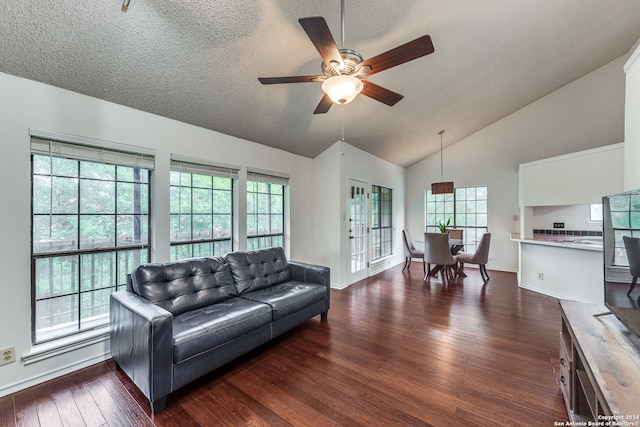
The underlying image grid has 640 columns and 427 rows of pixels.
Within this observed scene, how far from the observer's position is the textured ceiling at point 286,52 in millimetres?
1868

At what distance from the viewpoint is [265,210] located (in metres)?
4.10

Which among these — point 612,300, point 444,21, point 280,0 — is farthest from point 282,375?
point 444,21

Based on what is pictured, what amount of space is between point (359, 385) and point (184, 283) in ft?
5.92

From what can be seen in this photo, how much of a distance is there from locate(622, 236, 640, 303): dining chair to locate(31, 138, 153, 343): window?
3834 mm

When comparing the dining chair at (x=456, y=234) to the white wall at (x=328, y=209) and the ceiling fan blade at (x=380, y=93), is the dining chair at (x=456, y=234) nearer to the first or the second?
the white wall at (x=328, y=209)

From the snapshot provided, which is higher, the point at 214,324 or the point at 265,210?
the point at 265,210

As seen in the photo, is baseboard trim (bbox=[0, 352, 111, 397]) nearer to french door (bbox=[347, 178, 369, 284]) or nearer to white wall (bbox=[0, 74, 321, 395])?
white wall (bbox=[0, 74, 321, 395])

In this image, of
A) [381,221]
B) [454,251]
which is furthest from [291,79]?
[454,251]

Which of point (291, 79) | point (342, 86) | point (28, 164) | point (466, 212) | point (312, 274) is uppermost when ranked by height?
point (291, 79)

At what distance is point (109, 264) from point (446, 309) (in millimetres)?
4033

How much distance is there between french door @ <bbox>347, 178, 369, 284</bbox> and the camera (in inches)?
190

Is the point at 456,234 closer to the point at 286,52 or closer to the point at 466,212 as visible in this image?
the point at 466,212

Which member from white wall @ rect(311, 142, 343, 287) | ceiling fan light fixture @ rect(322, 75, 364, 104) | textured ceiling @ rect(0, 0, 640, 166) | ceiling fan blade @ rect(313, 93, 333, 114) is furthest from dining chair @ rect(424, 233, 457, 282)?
ceiling fan light fixture @ rect(322, 75, 364, 104)

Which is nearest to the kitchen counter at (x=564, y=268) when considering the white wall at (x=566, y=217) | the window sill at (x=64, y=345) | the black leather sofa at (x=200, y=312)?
the white wall at (x=566, y=217)
